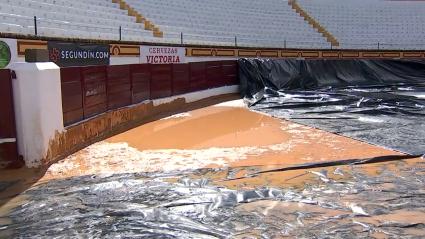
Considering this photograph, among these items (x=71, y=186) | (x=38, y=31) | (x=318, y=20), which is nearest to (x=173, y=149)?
(x=71, y=186)

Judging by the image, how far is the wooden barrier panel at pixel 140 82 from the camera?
962 cm

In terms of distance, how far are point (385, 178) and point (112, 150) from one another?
372cm

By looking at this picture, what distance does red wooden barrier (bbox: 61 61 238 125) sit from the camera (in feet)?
22.9

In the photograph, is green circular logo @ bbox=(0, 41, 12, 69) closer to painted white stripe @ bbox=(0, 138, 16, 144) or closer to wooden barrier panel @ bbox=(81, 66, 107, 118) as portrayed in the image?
painted white stripe @ bbox=(0, 138, 16, 144)

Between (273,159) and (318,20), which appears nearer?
(273,159)

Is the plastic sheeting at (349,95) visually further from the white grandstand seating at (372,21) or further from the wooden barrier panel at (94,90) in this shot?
the wooden barrier panel at (94,90)

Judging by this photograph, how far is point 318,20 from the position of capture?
72.8ft

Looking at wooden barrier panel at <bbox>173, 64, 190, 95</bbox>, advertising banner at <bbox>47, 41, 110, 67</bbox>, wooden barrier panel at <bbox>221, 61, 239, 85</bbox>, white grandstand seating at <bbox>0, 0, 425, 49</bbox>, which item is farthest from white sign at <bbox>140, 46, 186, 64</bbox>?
wooden barrier panel at <bbox>221, 61, 239, 85</bbox>

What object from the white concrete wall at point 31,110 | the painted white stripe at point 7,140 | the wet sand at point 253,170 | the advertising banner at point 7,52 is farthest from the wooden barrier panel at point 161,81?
the painted white stripe at point 7,140

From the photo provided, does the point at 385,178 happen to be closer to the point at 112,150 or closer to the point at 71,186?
the point at 71,186

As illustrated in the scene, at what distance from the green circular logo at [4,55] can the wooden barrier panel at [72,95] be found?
1054 mm

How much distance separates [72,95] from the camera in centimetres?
695

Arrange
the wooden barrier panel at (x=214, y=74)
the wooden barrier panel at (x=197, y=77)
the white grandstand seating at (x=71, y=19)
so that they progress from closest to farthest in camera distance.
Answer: the white grandstand seating at (x=71, y=19) < the wooden barrier panel at (x=197, y=77) < the wooden barrier panel at (x=214, y=74)

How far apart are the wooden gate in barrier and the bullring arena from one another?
0.04ft
